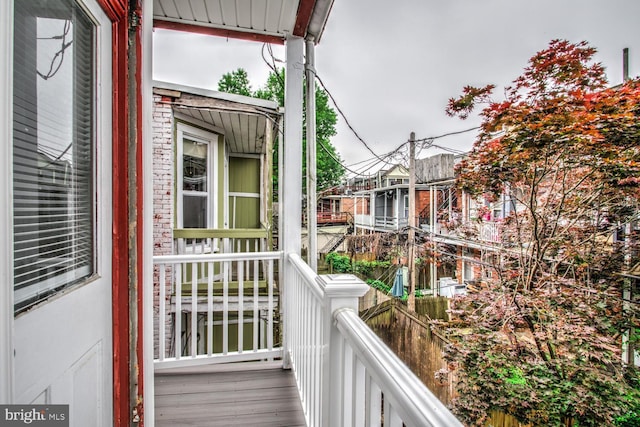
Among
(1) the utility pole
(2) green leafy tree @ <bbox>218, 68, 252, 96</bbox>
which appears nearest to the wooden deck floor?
(1) the utility pole

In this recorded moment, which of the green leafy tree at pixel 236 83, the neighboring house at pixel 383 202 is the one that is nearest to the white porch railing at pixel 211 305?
the neighboring house at pixel 383 202

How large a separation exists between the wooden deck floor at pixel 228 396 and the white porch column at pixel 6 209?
5.29ft

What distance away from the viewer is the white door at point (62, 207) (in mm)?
680

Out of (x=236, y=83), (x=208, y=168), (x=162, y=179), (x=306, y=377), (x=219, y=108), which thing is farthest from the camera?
(x=236, y=83)

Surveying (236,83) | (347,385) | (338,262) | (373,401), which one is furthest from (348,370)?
(236,83)

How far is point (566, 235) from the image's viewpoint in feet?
9.00

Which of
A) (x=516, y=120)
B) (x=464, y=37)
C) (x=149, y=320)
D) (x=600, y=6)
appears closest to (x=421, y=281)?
(x=516, y=120)

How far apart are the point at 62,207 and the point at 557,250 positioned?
346cm

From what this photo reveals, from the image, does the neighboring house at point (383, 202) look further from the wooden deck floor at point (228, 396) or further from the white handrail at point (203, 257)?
Result: the wooden deck floor at point (228, 396)

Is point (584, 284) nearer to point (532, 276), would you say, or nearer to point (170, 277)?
point (532, 276)

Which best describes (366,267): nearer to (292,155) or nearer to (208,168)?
(208,168)

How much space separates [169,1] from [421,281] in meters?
4.65

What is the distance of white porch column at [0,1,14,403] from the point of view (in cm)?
55

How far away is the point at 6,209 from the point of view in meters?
0.56
